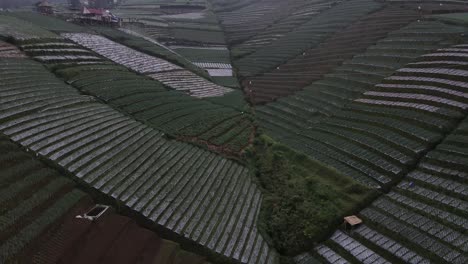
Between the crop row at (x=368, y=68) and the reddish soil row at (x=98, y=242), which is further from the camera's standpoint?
the crop row at (x=368, y=68)

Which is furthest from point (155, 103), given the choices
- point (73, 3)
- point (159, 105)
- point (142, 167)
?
point (73, 3)

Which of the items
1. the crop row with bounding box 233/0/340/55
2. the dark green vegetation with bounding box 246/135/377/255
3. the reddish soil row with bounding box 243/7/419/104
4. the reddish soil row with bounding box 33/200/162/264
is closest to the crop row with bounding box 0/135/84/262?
the reddish soil row with bounding box 33/200/162/264

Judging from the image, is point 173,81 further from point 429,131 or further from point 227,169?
point 429,131

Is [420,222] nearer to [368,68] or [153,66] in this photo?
[368,68]

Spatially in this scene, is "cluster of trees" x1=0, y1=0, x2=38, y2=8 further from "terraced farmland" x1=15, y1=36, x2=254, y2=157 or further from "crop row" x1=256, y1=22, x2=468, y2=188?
"crop row" x1=256, y1=22, x2=468, y2=188

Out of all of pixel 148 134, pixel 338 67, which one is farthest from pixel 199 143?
pixel 338 67

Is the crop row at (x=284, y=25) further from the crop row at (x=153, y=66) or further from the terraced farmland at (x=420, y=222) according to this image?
the terraced farmland at (x=420, y=222)

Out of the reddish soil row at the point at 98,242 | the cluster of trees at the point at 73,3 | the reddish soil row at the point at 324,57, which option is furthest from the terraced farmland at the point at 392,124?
the cluster of trees at the point at 73,3
